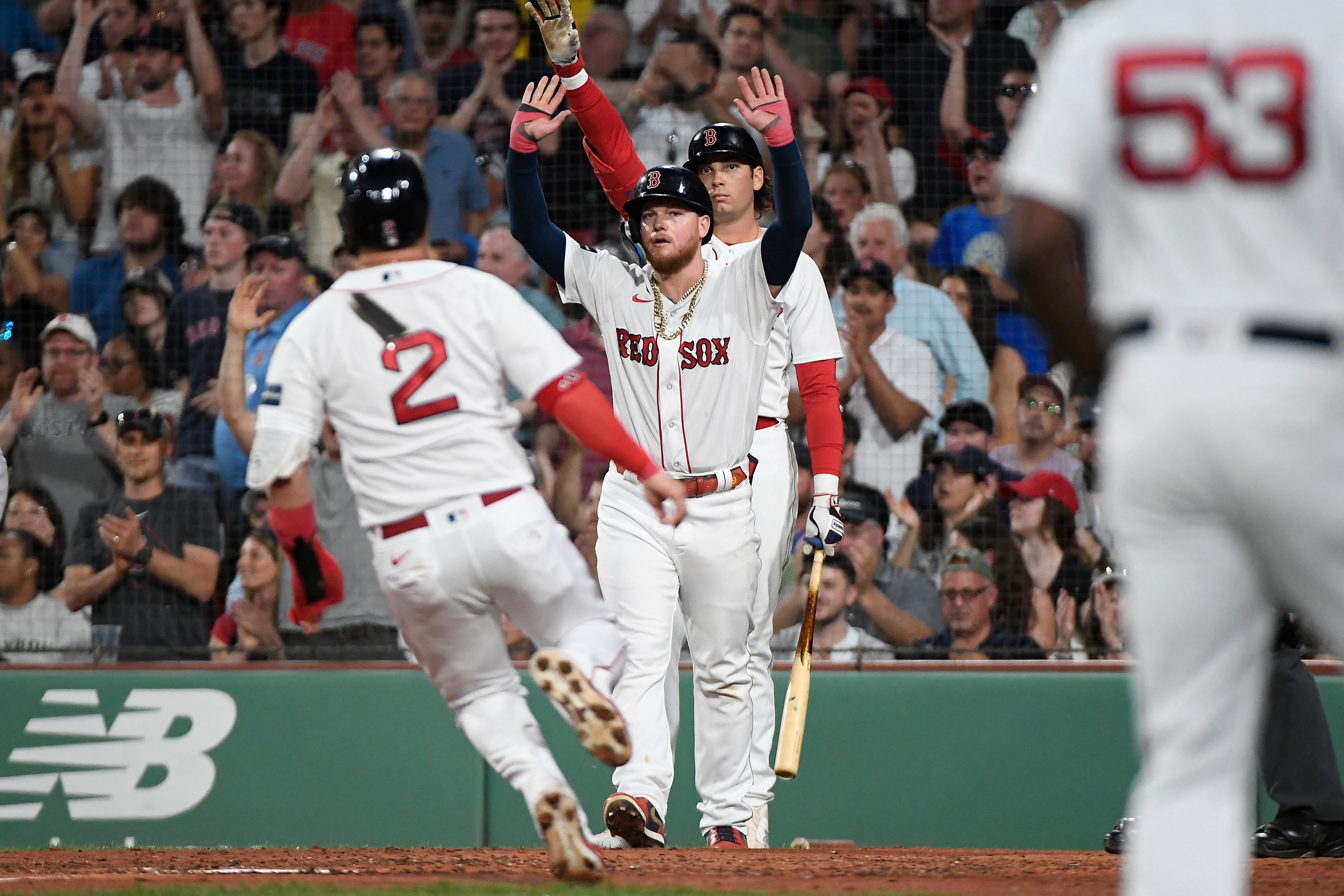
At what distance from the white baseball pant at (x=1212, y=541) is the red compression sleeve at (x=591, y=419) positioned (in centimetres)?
174

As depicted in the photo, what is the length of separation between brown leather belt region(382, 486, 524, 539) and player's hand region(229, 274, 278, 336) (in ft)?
8.70

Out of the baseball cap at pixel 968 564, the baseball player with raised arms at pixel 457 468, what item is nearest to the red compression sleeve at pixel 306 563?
the baseball player with raised arms at pixel 457 468

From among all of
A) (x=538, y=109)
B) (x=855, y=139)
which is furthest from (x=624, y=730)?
(x=855, y=139)

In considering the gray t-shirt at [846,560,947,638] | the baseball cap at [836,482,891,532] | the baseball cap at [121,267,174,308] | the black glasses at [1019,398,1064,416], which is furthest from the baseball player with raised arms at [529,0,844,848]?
the baseball cap at [121,267,174,308]

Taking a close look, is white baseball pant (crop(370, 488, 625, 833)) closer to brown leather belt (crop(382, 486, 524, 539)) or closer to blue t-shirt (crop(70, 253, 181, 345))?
brown leather belt (crop(382, 486, 524, 539))

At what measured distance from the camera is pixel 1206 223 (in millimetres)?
2084

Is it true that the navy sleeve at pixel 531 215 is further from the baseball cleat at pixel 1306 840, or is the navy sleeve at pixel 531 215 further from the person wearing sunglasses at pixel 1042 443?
the person wearing sunglasses at pixel 1042 443

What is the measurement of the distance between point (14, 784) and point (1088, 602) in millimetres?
4864

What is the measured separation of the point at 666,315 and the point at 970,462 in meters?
2.68

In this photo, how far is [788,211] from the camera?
16.2ft

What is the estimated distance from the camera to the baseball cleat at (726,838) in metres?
5.11

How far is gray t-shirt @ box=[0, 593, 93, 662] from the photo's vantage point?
7016 millimetres

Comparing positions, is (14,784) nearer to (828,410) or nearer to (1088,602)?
(828,410)

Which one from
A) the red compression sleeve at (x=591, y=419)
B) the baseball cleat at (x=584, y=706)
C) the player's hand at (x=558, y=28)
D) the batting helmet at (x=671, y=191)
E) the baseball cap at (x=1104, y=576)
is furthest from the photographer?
the baseball cap at (x=1104, y=576)
